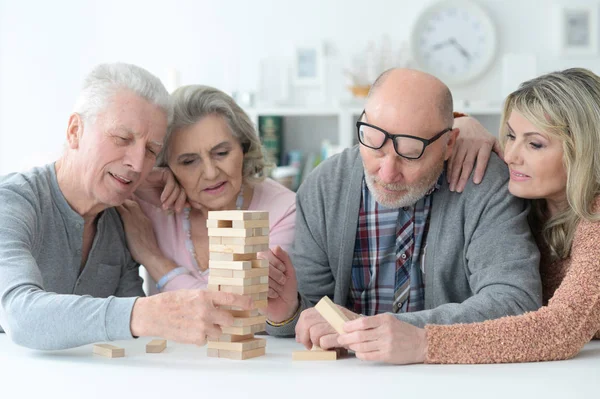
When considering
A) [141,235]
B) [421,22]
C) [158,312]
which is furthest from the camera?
[421,22]

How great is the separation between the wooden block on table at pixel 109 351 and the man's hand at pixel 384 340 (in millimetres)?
550

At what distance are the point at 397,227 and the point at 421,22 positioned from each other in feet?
11.3

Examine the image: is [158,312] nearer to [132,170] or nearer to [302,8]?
[132,170]

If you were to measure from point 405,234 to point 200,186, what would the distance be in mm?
691

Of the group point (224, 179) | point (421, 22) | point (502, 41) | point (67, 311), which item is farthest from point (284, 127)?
point (67, 311)

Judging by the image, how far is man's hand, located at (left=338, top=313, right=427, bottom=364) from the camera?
1712 mm

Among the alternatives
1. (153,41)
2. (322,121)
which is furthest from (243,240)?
(153,41)

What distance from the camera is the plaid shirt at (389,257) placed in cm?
226

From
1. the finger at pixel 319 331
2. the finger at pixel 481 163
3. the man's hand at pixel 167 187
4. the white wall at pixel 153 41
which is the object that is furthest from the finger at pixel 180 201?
the white wall at pixel 153 41

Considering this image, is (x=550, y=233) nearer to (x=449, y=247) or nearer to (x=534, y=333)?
(x=449, y=247)

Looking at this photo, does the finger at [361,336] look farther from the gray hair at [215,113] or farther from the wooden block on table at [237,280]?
the gray hair at [215,113]

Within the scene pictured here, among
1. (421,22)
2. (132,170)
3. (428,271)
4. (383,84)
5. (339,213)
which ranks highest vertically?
(421,22)

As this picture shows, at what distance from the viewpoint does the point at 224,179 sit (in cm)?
249

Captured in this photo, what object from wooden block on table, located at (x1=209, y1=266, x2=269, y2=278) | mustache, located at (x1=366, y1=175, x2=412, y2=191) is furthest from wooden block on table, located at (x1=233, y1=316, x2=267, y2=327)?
mustache, located at (x1=366, y1=175, x2=412, y2=191)
